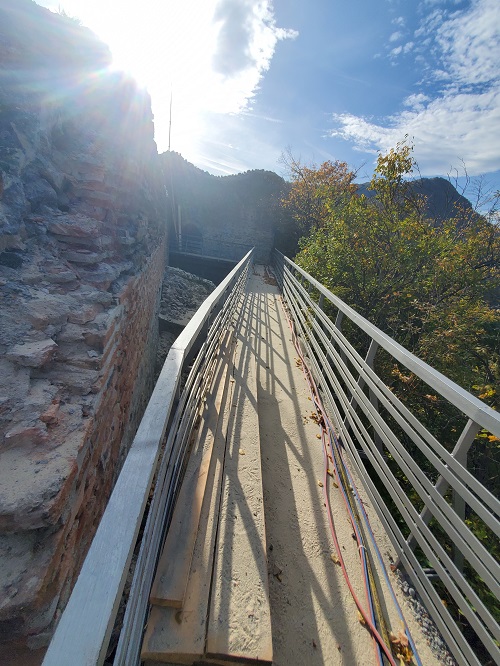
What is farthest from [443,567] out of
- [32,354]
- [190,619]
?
[32,354]

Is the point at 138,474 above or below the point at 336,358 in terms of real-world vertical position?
above

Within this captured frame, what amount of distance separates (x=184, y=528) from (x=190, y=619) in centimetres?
33

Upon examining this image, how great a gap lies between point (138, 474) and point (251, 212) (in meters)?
20.6

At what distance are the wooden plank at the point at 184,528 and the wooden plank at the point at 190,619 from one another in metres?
0.04

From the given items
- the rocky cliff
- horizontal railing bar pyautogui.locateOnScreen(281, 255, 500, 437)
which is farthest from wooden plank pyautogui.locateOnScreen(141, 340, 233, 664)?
horizontal railing bar pyautogui.locateOnScreen(281, 255, 500, 437)

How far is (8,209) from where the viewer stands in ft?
8.94

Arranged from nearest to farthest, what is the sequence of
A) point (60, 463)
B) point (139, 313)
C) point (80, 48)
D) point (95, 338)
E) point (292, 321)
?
point (60, 463), point (95, 338), point (139, 313), point (80, 48), point (292, 321)

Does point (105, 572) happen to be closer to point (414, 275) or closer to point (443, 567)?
point (443, 567)

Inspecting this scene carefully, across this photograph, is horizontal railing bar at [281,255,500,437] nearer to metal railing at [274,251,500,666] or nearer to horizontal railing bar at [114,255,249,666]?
metal railing at [274,251,500,666]

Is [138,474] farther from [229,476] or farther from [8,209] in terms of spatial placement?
[8,209]

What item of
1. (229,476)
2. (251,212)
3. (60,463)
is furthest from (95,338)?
(251,212)

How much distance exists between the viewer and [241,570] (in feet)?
4.54

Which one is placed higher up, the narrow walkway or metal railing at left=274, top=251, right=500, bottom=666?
metal railing at left=274, top=251, right=500, bottom=666

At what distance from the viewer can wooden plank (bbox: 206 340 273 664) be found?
1151 mm
